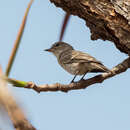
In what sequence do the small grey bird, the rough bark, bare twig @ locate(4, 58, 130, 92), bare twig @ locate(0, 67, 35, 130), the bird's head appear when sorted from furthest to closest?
1. the bird's head
2. the small grey bird
3. the rough bark
4. bare twig @ locate(4, 58, 130, 92)
5. bare twig @ locate(0, 67, 35, 130)

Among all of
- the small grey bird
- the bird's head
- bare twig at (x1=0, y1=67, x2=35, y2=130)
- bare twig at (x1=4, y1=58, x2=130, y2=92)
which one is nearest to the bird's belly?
the small grey bird

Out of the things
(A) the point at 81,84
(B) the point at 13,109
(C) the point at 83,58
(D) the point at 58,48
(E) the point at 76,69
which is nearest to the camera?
(B) the point at 13,109

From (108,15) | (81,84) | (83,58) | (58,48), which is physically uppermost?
(108,15)

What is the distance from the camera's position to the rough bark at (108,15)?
2.62 m

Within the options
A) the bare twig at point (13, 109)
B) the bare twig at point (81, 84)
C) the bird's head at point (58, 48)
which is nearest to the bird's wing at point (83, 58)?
the bare twig at point (81, 84)

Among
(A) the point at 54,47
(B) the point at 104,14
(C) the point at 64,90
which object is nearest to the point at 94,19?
(B) the point at 104,14

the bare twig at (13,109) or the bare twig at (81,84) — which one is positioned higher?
the bare twig at (13,109)

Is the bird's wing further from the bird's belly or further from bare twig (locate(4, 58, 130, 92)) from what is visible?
bare twig (locate(4, 58, 130, 92))

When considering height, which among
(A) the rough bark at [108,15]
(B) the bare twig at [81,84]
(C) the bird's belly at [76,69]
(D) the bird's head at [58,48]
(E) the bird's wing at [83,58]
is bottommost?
(D) the bird's head at [58,48]

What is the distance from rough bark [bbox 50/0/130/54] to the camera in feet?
8.61

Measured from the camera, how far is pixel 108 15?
2.70m

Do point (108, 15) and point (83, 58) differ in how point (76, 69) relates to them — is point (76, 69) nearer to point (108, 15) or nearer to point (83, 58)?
point (83, 58)

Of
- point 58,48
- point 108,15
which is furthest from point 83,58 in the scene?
point 58,48

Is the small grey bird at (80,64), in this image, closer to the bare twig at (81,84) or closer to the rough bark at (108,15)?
the bare twig at (81,84)
